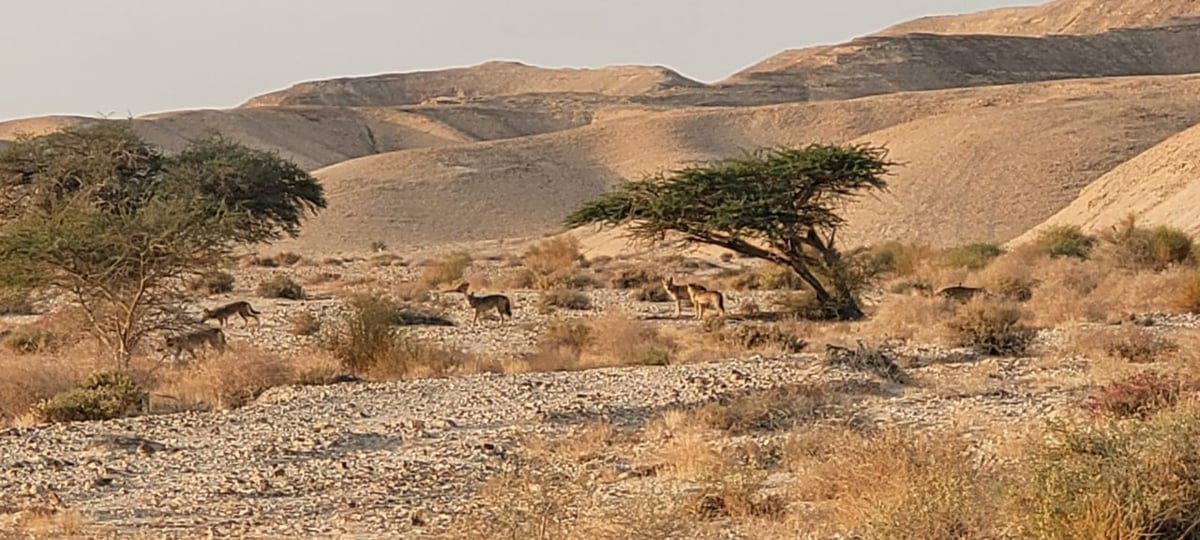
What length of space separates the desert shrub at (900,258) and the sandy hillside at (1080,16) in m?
128

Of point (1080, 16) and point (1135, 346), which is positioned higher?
point (1080, 16)

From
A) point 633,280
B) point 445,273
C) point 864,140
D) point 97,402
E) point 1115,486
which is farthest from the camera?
point 864,140

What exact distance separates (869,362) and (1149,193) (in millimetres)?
35061

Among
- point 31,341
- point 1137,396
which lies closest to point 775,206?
point 31,341

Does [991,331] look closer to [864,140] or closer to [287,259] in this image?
[287,259]

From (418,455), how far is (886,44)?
14639cm

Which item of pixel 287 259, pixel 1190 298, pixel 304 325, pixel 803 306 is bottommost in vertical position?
pixel 287 259

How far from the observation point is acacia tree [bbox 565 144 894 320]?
28.9 m

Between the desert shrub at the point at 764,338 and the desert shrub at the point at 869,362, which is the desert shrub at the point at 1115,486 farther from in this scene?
the desert shrub at the point at 764,338

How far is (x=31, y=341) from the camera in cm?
2498

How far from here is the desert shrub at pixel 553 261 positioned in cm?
4112

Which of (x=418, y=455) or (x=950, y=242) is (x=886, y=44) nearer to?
(x=950, y=242)

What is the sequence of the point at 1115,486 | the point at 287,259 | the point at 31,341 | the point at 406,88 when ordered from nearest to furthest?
the point at 1115,486 < the point at 31,341 < the point at 287,259 < the point at 406,88

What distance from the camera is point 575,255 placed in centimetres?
5303
